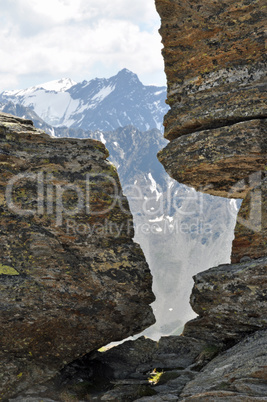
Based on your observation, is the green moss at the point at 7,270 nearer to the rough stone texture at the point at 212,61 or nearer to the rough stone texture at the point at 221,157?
the rough stone texture at the point at 221,157

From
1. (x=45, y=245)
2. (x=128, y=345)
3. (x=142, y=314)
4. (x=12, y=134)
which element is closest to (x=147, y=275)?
(x=142, y=314)

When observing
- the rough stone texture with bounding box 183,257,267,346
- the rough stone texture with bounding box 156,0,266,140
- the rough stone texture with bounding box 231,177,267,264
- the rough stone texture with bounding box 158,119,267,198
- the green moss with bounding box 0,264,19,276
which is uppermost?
the rough stone texture with bounding box 156,0,266,140

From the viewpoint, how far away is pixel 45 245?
1900 cm

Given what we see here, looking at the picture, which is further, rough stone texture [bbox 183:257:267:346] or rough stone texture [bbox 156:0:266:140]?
rough stone texture [bbox 156:0:266:140]

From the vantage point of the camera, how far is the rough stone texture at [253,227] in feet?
59.1

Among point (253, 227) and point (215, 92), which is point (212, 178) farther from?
point (215, 92)

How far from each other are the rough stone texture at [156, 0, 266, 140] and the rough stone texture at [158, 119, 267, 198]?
43.0 inches

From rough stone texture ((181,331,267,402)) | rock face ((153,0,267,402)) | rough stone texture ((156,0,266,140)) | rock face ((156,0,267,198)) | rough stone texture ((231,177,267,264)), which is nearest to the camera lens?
rough stone texture ((181,331,267,402))

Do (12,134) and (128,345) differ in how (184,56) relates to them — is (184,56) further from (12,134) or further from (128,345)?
(128,345)

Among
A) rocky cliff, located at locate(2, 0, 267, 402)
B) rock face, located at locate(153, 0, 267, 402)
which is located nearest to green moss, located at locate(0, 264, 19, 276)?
rocky cliff, located at locate(2, 0, 267, 402)

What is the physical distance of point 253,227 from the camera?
1834 cm

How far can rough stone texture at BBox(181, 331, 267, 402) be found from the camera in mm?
11734

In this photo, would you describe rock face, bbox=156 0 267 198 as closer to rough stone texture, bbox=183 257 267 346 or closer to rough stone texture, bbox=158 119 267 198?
rough stone texture, bbox=158 119 267 198

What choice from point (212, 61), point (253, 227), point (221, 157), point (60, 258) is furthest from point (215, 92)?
point (60, 258)
